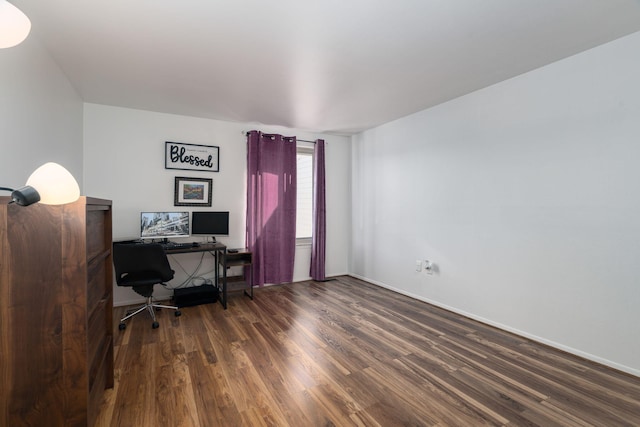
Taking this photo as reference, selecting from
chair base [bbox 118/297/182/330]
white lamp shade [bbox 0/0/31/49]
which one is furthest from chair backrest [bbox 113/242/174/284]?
white lamp shade [bbox 0/0/31/49]

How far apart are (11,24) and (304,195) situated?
155 inches

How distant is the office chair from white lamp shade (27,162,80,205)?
86.0 inches

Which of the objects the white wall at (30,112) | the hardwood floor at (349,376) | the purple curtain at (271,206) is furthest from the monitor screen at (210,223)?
the white wall at (30,112)

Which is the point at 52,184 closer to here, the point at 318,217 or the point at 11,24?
the point at 11,24

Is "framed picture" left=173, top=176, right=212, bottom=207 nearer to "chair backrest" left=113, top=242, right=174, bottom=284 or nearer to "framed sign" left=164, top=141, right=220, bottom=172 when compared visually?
"framed sign" left=164, top=141, right=220, bottom=172

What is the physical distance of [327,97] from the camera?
327cm

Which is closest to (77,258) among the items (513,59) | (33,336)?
(33,336)

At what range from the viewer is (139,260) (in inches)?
123

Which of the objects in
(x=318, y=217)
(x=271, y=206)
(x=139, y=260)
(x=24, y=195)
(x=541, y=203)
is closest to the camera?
(x=24, y=195)

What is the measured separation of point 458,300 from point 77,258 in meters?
3.51

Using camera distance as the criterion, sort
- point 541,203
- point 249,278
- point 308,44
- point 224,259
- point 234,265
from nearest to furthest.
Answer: point 308,44 → point 541,203 → point 224,259 → point 234,265 → point 249,278

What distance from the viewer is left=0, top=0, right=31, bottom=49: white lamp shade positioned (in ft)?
3.26

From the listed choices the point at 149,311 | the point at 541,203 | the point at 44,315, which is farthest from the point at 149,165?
the point at 541,203

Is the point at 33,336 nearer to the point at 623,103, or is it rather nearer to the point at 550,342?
the point at 550,342
